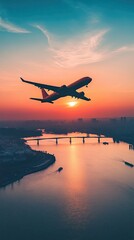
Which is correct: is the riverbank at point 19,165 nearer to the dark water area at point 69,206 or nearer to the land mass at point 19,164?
the land mass at point 19,164

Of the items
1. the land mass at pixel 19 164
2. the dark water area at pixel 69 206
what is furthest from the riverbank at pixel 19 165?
the dark water area at pixel 69 206

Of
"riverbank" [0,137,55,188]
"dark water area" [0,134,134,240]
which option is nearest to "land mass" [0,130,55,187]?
"riverbank" [0,137,55,188]

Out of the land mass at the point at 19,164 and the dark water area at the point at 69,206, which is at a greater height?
the land mass at the point at 19,164

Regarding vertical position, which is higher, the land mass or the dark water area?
the land mass

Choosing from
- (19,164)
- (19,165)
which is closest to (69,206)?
(19,165)

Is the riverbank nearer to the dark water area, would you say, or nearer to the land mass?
the land mass

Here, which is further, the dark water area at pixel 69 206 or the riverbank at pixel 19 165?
the riverbank at pixel 19 165

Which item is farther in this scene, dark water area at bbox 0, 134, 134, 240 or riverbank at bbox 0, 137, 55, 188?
riverbank at bbox 0, 137, 55, 188

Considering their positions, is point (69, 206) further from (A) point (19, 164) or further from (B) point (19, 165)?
(A) point (19, 164)

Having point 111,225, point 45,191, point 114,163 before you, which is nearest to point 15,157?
point 45,191
